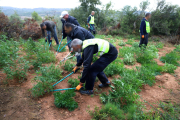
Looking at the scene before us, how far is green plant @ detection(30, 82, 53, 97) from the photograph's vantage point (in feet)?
8.89

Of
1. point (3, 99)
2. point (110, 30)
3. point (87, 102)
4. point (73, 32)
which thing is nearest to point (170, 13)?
point (110, 30)

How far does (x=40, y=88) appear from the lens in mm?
2729

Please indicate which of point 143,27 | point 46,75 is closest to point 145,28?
point 143,27

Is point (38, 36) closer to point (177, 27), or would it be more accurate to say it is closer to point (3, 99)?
point (3, 99)

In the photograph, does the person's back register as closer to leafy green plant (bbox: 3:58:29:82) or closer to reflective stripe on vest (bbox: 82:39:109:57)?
reflective stripe on vest (bbox: 82:39:109:57)

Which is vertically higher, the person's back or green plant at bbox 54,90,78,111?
the person's back

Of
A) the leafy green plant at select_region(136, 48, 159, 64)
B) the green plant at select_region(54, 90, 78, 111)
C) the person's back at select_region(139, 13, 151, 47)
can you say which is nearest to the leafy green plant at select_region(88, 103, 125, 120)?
the green plant at select_region(54, 90, 78, 111)

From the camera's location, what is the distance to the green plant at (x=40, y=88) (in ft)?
8.89

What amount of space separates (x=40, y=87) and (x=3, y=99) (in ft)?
3.24

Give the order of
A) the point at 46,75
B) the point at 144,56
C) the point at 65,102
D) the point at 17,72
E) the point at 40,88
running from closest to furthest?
the point at 65,102 < the point at 40,88 < the point at 46,75 < the point at 17,72 < the point at 144,56

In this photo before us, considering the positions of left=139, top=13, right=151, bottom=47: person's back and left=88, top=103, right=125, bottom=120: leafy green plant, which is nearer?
left=88, top=103, right=125, bottom=120: leafy green plant

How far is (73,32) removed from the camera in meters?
3.27

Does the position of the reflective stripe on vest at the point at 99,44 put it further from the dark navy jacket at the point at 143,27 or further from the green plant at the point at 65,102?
the dark navy jacket at the point at 143,27

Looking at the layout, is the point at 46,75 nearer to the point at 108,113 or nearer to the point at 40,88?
the point at 40,88
